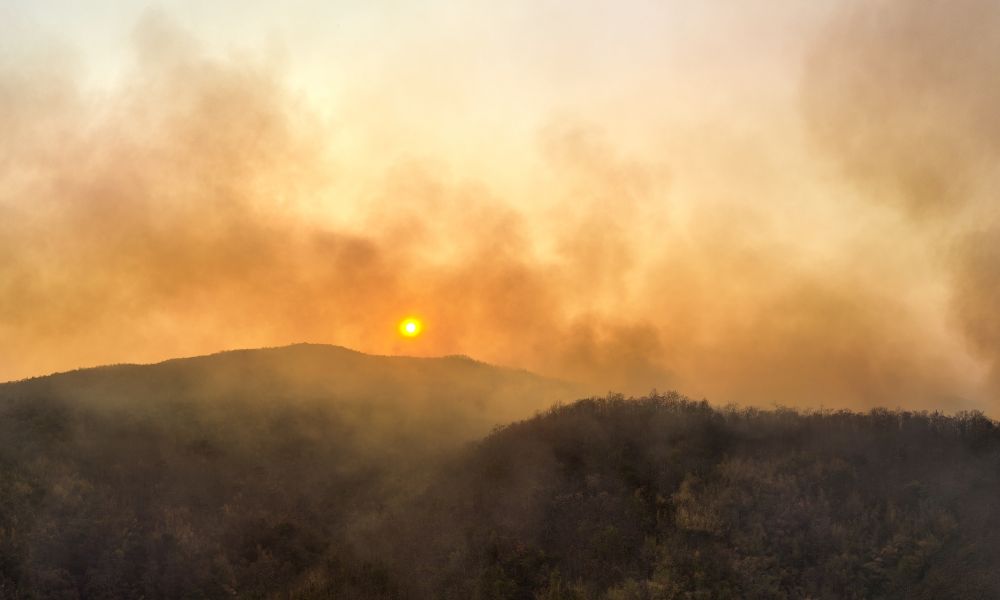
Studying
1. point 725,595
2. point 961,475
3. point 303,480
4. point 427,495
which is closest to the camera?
point 725,595

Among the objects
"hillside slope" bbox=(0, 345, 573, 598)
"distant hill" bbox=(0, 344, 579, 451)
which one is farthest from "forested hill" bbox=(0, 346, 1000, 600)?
"distant hill" bbox=(0, 344, 579, 451)

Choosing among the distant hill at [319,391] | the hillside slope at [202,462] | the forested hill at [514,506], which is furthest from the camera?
the distant hill at [319,391]

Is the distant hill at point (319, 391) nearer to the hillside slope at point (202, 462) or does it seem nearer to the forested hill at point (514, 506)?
the hillside slope at point (202, 462)

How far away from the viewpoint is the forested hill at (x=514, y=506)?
15.9m

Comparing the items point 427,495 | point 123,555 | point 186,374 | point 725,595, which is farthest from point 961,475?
point 186,374

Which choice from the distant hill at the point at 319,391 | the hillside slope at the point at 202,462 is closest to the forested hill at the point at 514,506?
the hillside slope at the point at 202,462

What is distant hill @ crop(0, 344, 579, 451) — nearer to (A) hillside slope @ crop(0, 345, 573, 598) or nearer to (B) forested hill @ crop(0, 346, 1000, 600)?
(A) hillside slope @ crop(0, 345, 573, 598)

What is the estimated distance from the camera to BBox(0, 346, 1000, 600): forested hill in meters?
15.9

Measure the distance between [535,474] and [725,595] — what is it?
735 centimetres

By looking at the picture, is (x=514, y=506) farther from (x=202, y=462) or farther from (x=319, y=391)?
(x=319, y=391)

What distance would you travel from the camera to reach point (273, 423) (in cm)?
2980

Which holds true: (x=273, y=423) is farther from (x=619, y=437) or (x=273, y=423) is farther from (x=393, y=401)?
(x=619, y=437)

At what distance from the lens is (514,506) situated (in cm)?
2016

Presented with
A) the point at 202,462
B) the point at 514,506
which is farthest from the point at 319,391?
the point at 514,506
